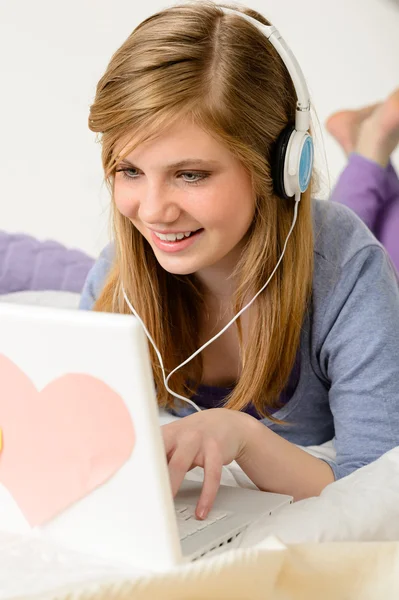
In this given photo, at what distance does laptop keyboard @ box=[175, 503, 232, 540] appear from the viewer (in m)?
0.68

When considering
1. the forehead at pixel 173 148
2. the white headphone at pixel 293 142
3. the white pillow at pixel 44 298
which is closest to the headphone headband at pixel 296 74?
the white headphone at pixel 293 142

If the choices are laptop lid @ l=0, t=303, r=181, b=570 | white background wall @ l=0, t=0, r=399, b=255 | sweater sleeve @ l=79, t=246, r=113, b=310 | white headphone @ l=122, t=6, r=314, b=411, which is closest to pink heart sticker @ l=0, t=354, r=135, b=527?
laptop lid @ l=0, t=303, r=181, b=570

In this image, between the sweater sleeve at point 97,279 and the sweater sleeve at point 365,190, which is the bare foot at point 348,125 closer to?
the sweater sleeve at point 365,190

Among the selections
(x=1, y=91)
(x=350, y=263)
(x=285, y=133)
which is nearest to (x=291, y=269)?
(x=350, y=263)

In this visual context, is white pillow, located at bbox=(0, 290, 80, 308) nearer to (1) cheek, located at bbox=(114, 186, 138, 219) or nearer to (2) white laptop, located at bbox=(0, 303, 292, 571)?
(1) cheek, located at bbox=(114, 186, 138, 219)

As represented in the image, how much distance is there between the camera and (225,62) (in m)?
0.94

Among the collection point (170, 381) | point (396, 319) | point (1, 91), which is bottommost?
point (170, 381)

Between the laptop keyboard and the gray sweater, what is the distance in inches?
11.0

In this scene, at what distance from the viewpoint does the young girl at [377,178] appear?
1.70 metres

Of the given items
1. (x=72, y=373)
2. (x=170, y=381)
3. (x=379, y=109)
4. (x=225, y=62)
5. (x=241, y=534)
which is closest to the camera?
(x=72, y=373)

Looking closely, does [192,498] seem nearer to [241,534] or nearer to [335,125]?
[241,534]

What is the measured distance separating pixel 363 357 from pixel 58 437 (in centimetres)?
54

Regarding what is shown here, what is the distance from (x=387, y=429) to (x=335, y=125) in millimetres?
1094

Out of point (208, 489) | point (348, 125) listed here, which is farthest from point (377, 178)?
point (208, 489)
